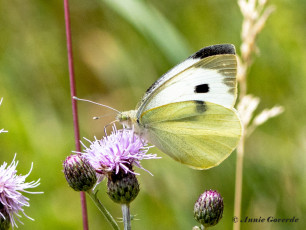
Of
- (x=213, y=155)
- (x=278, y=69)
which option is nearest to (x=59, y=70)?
(x=278, y=69)

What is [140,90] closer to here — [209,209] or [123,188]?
[123,188]

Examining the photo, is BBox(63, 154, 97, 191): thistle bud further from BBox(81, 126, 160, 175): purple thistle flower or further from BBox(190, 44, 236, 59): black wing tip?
BBox(190, 44, 236, 59): black wing tip

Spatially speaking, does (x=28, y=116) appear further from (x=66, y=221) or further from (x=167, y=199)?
(x=167, y=199)

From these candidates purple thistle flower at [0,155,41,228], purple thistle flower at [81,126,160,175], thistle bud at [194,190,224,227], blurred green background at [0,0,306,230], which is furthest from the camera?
blurred green background at [0,0,306,230]

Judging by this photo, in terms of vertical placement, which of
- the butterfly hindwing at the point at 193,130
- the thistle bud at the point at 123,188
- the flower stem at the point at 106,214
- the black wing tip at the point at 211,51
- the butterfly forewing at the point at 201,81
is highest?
the black wing tip at the point at 211,51

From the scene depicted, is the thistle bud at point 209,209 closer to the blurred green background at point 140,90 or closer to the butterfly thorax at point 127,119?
the butterfly thorax at point 127,119

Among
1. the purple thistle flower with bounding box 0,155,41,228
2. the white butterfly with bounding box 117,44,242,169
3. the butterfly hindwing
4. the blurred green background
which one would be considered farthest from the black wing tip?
the purple thistle flower with bounding box 0,155,41,228

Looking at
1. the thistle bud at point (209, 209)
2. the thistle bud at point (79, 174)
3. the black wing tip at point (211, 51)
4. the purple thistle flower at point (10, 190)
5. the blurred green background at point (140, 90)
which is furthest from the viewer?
the blurred green background at point (140, 90)

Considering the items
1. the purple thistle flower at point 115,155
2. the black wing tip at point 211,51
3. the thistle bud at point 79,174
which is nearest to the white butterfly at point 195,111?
the black wing tip at point 211,51
